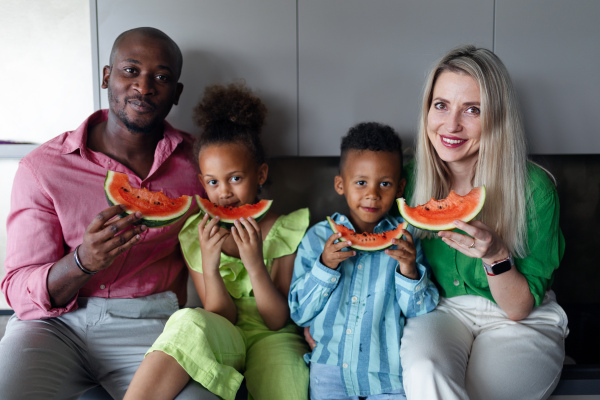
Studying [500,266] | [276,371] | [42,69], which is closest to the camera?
[500,266]

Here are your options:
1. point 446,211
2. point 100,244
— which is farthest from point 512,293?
point 100,244

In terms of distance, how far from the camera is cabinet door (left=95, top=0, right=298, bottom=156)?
229 centimetres

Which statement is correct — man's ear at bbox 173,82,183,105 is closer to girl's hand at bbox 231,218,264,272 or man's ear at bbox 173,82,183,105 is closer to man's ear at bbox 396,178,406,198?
girl's hand at bbox 231,218,264,272

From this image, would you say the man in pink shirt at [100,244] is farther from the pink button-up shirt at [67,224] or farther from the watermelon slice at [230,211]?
the watermelon slice at [230,211]

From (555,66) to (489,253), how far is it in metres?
1.27

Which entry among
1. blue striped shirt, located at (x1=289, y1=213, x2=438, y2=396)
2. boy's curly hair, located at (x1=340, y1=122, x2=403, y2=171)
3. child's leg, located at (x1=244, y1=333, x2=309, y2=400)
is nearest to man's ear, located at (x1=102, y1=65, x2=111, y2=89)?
boy's curly hair, located at (x1=340, y1=122, x2=403, y2=171)

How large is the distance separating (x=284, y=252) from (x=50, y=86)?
4.95 ft

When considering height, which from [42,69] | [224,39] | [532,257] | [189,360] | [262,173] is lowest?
[189,360]

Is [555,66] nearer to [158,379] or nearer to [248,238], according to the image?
[248,238]

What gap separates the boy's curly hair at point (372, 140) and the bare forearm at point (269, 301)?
61cm

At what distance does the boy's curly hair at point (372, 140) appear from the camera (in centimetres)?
196

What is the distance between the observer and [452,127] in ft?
6.16

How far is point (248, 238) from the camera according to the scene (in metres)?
1.87

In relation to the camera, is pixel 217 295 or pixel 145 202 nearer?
pixel 145 202
